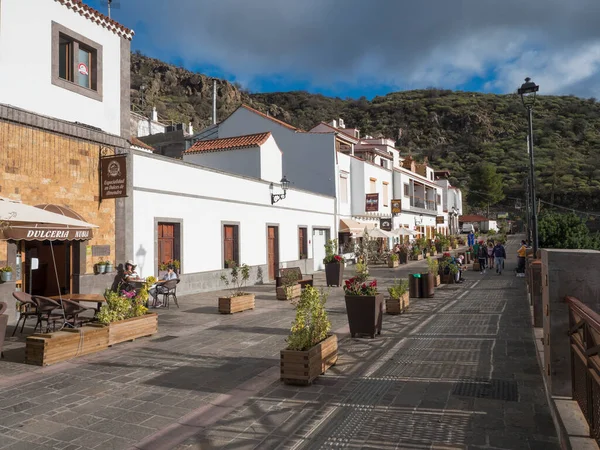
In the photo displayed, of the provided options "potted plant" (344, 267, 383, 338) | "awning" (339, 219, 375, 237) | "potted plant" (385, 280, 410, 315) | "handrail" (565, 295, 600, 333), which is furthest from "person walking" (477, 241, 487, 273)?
"handrail" (565, 295, 600, 333)

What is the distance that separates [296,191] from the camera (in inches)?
854

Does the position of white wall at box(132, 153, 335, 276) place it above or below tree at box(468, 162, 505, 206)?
below

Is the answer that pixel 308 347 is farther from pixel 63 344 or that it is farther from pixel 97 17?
pixel 97 17

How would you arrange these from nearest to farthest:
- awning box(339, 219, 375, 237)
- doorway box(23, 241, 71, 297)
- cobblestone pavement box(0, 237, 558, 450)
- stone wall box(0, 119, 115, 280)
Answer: cobblestone pavement box(0, 237, 558, 450) → stone wall box(0, 119, 115, 280) → doorway box(23, 241, 71, 297) → awning box(339, 219, 375, 237)

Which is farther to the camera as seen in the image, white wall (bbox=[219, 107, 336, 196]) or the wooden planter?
white wall (bbox=[219, 107, 336, 196])

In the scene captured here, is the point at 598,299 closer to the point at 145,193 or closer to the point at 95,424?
the point at 95,424

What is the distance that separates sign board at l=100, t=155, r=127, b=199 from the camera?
1148cm

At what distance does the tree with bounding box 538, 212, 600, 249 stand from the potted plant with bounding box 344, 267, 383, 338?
12.6 m

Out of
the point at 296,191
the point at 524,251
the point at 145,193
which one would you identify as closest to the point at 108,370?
the point at 145,193

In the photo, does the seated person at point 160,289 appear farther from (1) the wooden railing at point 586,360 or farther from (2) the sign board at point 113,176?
(1) the wooden railing at point 586,360

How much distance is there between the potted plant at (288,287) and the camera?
43.8ft

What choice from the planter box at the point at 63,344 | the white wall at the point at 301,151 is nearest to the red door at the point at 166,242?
the planter box at the point at 63,344

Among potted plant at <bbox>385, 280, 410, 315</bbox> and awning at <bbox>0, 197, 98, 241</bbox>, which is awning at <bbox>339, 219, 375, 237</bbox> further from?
awning at <bbox>0, 197, 98, 241</bbox>

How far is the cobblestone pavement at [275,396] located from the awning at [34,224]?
205 centimetres
